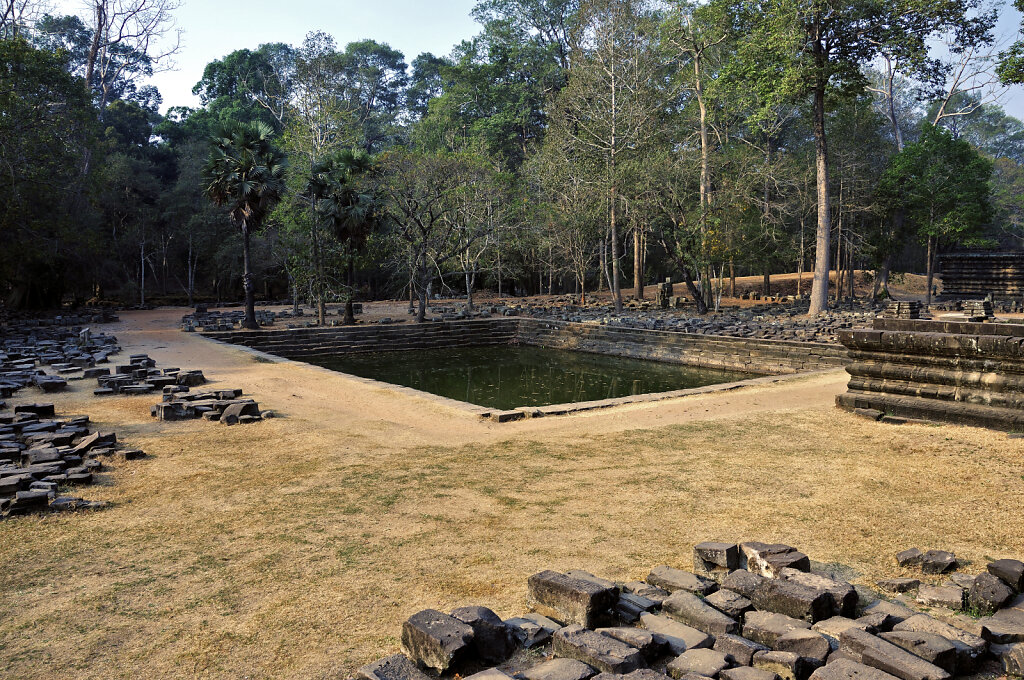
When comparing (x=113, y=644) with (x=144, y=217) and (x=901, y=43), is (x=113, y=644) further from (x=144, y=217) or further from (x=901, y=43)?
(x=144, y=217)

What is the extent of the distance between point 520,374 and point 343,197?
383 inches

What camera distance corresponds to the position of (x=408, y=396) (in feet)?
35.3

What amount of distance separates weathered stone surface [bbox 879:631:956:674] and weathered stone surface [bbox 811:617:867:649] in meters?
0.18

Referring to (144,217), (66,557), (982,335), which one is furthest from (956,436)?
(144,217)

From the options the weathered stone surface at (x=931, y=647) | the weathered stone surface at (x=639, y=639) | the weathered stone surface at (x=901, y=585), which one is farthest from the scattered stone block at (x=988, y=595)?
the weathered stone surface at (x=639, y=639)

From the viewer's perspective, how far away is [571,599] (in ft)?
11.1

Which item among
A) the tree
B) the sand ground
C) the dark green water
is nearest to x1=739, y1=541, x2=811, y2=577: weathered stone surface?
the sand ground

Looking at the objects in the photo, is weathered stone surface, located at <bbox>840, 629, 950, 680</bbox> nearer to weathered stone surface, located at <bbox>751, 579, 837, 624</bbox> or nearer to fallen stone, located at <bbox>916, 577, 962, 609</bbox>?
weathered stone surface, located at <bbox>751, 579, 837, 624</bbox>

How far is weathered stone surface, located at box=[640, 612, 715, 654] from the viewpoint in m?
3.11

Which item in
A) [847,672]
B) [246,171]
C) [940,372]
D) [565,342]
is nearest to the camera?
[847,672]

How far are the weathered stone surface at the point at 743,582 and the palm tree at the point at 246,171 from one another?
20.0m

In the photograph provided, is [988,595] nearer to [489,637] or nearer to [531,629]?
[531,629]

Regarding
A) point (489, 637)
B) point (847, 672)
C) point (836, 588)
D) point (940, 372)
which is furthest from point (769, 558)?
point (940, 372)

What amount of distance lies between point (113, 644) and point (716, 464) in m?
5.01
